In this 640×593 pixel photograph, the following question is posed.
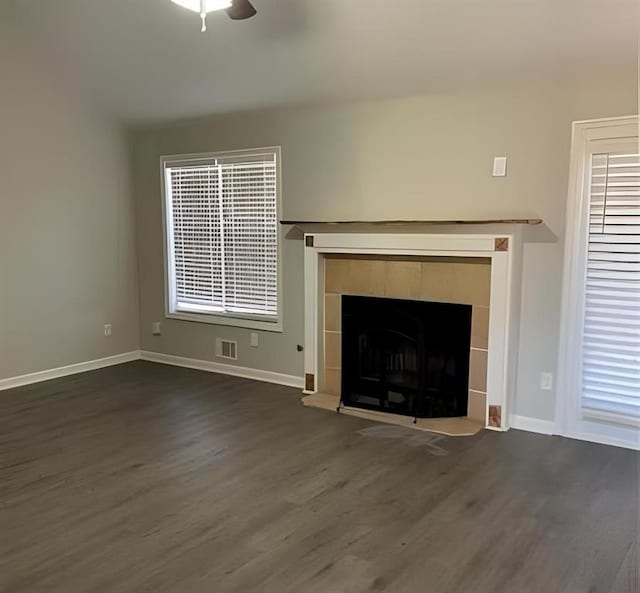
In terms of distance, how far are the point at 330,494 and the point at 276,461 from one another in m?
0.55

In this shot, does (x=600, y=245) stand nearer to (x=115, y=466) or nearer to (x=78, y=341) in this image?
(x=115, y=466)

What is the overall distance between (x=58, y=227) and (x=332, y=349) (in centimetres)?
292

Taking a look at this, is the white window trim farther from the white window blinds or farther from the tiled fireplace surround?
the tiled fireplace surround

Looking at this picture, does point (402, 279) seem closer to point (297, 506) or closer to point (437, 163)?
point (437, 163)

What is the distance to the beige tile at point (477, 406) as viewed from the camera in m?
4.28

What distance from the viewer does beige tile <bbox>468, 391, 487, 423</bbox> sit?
4277mm

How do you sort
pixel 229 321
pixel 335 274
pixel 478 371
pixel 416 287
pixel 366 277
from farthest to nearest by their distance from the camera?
pixel 229 321 < pixel 335 274 < pixel 366 277 < pixel 416 287 < pixel 478 371

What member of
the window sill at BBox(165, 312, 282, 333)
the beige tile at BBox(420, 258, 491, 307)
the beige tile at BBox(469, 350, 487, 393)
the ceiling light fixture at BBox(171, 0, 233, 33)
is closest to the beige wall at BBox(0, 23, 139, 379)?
the window sill at BBox(165, 312, 282, 333)

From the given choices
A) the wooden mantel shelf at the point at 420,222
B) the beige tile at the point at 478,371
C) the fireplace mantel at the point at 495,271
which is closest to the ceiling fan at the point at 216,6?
the wooden mantel shelf at the point at 420,222

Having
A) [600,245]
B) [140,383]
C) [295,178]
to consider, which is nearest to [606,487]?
[600,245]

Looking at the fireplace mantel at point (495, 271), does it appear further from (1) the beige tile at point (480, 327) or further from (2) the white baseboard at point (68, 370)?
(2) the white baseboard at point (68, 370)

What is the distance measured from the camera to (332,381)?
498cm

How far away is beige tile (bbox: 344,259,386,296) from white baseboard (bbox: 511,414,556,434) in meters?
1.40

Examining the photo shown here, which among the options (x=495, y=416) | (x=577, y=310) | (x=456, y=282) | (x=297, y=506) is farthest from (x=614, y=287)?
(x=297, y=506)
